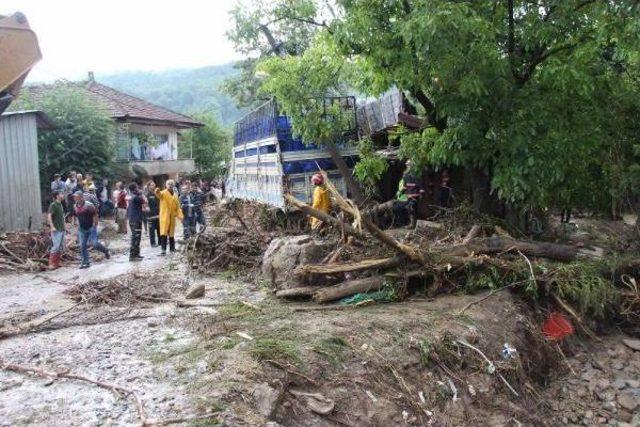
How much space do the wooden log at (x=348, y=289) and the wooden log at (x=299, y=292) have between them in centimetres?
10

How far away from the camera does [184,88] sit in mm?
75875

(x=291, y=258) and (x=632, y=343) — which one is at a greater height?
(x=291, y=258)

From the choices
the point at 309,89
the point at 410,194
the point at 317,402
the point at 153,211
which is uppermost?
the point at 309,89

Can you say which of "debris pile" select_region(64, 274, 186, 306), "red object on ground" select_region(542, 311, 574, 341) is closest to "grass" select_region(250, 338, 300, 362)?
"debris pile" select_region(64, 274, 186, 306)

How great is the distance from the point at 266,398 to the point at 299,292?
2812 mm

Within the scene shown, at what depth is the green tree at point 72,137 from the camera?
746 inches

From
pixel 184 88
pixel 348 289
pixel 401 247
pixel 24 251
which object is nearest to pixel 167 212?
pixel 24 251

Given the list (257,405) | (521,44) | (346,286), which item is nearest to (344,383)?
(257,405)

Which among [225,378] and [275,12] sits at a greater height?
[275,12]

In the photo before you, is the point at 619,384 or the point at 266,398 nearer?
the point at 266,398

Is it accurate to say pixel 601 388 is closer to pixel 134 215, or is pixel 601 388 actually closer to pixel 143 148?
pixel 134 215

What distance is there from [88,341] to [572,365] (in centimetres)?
579

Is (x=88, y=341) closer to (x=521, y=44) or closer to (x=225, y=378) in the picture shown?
(x=225, y=378)

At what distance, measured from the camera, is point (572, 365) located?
7.18 metres
